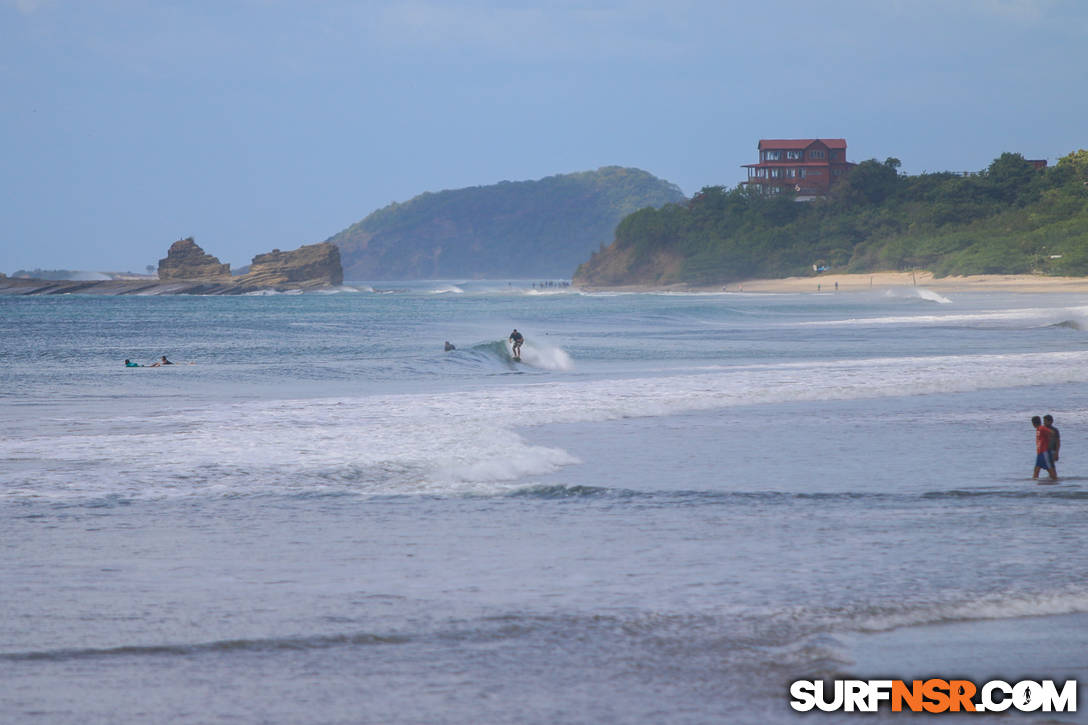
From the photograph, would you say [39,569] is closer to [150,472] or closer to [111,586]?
[111,586]

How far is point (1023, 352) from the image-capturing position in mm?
29094

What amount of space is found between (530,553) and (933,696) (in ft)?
11.7

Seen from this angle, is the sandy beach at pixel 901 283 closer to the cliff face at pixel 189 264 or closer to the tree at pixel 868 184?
the tree at pixel 868 184

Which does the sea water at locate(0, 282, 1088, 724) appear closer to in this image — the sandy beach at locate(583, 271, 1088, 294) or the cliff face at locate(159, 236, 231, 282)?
the sandy beach at locate(583, 271, 1088, 294)

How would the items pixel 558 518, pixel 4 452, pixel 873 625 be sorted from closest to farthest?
pixel 873 625 < pixel 558 518 < pixel 4 452

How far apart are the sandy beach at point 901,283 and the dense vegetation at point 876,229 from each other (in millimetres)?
2177

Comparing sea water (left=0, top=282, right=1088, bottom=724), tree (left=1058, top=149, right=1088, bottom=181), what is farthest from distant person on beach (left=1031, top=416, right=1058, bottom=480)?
tree (left=1058, top=149, right=1088, bottom=181)

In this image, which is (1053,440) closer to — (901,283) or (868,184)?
(901,283)

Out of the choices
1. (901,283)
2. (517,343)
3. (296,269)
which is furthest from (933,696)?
(296,269)

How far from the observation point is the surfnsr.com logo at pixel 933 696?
527 cm

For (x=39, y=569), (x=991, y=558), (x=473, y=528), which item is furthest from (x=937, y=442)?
(x=39, y=569)

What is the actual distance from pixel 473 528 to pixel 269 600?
2510 millimetres

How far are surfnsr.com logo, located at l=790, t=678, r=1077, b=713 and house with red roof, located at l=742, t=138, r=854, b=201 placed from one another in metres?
160

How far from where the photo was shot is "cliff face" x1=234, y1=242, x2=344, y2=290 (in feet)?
570
